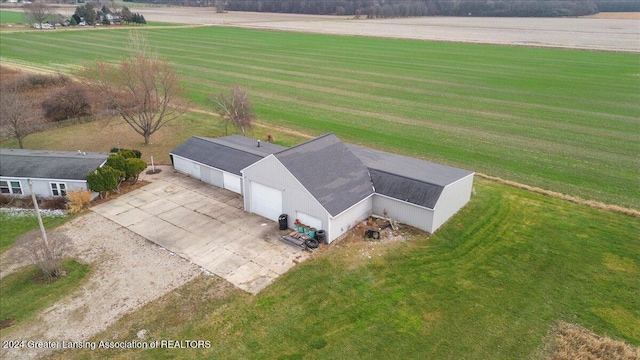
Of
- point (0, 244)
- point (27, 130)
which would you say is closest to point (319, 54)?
point (27, 130)

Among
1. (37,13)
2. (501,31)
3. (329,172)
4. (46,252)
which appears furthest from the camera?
A: (501,31)

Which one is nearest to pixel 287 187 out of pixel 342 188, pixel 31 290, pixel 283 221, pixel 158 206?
pixel 283 221

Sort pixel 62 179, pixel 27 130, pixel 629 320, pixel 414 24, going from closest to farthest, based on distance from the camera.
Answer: pixel 629 320 < pixel 62 179 < pixel 27 130 < pixel 414 24

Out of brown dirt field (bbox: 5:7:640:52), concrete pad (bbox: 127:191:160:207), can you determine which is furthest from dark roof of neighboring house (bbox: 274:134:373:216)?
brown dirt field (bbox: 5:7:640:52)

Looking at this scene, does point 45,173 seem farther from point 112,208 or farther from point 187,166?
point 187,166

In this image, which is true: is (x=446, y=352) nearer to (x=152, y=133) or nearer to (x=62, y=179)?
(x=62, y=179)

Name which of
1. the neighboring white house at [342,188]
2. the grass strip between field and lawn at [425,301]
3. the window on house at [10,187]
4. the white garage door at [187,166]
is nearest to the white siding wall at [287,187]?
the neighboring white house at [342,188]
